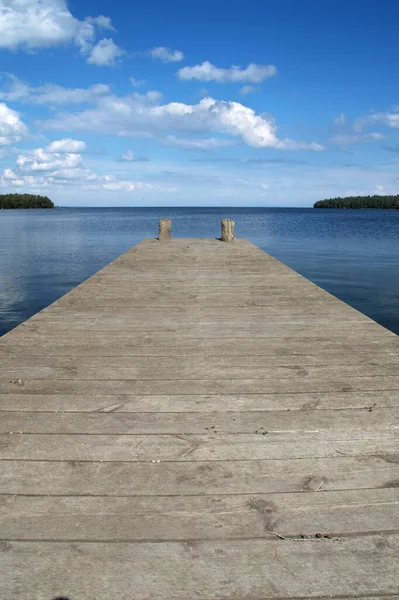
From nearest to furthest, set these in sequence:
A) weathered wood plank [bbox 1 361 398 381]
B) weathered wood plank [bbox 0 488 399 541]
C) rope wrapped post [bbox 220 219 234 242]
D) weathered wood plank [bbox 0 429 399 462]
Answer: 1. weathered wood plank [bbox 0 488 399 541]
2. weathered wood plank [bbox 0 429 399 462]
3. weathered wood plank [bbox 1 361 398 381]
4. rope wrapped post [bbox 220 219 234 242]

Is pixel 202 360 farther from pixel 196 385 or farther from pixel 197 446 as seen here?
pixel 197 446

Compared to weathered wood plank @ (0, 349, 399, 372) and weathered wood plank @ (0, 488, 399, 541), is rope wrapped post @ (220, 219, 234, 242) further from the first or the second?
weathered wood plank @ (0, 488, 399, 541)

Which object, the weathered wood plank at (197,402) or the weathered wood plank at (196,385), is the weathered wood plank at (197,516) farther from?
the weathered wood plank at (196,385)

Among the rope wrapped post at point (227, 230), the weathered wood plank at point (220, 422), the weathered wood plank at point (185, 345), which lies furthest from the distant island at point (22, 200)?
the weathered wood plank at point (220, 422)

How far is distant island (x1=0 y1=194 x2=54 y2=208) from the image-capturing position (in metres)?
144

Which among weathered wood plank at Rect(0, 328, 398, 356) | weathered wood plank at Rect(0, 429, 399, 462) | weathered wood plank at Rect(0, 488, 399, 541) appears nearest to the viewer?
weathered wood plank at Rect(0, 488, 399, 541)

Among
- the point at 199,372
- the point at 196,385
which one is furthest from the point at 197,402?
the point at 199,372

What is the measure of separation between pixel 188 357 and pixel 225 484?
1.90 meters

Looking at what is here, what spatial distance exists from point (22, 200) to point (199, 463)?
16046 centimetres

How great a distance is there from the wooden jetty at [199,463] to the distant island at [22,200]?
504 feet

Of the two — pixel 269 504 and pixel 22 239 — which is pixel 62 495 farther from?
pixel 22 239

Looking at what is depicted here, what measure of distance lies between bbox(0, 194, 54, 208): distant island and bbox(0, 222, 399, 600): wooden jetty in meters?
154

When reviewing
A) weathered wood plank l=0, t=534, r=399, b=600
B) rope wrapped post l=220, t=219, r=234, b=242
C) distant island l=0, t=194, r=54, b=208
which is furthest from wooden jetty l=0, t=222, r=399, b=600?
distant island l=0, t=194, r=54, b=208

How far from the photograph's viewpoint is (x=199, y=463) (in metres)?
2.40
